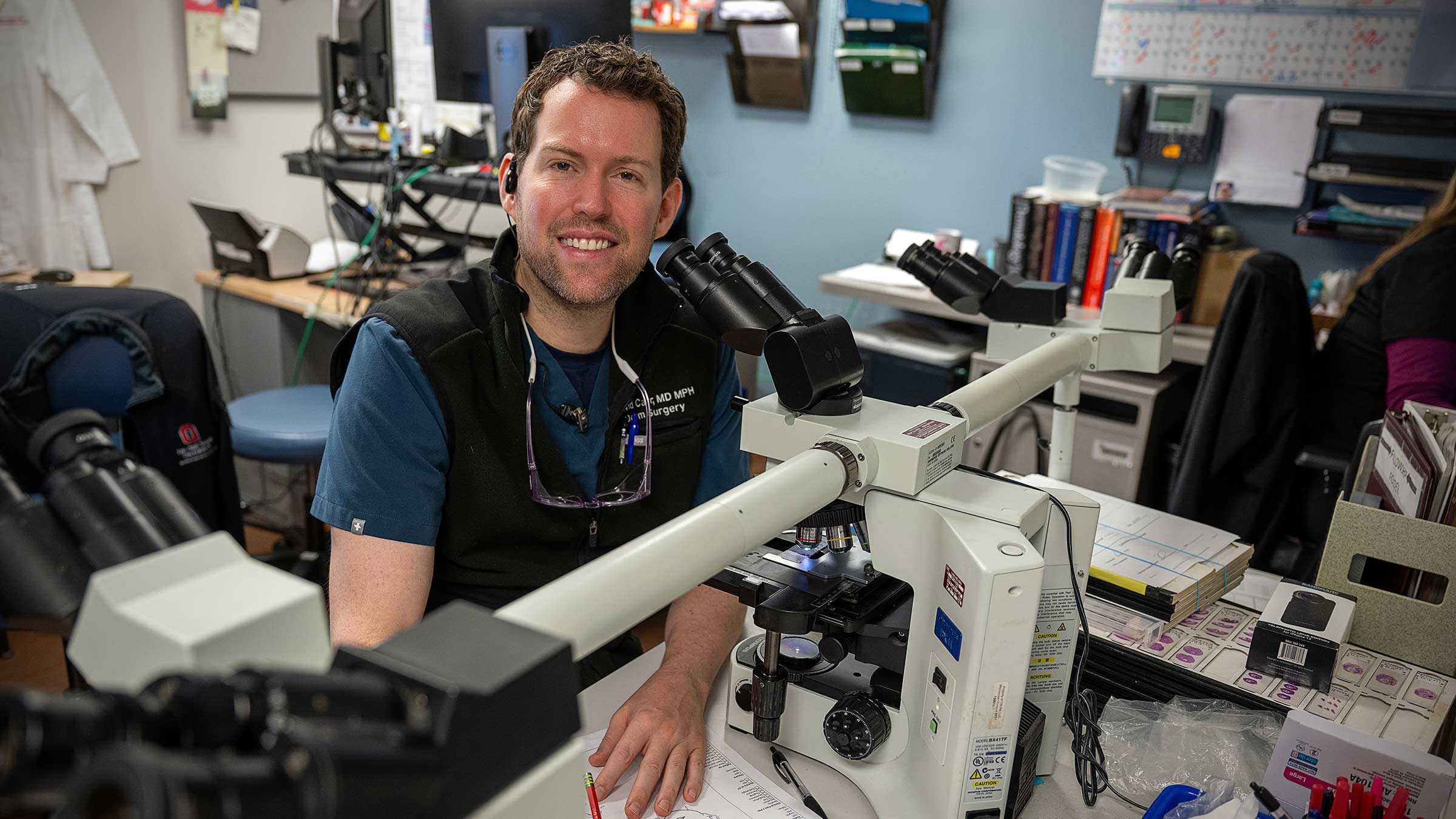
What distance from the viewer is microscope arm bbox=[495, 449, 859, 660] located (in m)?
0.53

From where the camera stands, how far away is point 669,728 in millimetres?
1031

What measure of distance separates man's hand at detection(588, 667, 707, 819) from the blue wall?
2735mm

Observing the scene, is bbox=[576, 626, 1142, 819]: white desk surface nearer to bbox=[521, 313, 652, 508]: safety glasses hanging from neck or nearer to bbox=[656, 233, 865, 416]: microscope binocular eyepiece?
bbox=[521, 313, 652, 508]: safety glasses hanging from neck

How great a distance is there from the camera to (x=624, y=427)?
1370 millimetres

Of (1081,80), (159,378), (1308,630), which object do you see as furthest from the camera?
(1081,80)

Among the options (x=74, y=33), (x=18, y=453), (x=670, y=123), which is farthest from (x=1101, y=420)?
(x=74, y=33)

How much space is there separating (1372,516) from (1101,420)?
4.83 feet

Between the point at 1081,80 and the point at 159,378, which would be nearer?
the point at 159,378

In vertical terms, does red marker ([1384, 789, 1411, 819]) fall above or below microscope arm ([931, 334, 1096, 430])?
below

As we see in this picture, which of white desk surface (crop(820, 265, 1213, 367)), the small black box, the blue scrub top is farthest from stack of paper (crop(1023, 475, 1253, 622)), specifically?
white desk surface (crop(820, 265, 1213, 367))

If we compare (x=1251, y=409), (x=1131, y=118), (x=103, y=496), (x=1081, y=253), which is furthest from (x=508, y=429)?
(x=1131, y=118)

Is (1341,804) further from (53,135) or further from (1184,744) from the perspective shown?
(53,135)

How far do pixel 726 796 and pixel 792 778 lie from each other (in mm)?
76

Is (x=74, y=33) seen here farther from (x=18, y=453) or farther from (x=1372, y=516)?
(x=1372, y=516)
